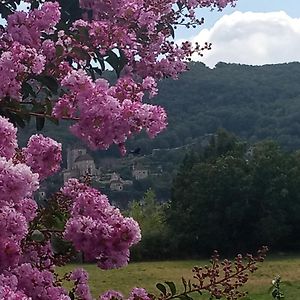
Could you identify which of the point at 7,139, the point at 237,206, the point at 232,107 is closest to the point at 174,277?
the point at 237,206

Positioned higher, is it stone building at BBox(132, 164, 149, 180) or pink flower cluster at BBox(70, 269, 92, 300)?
stone building at BBox(132, 164, 149, 180)

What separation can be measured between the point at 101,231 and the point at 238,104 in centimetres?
5453

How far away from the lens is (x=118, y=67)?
8.52 feet

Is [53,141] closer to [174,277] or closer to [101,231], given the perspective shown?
[101,231]

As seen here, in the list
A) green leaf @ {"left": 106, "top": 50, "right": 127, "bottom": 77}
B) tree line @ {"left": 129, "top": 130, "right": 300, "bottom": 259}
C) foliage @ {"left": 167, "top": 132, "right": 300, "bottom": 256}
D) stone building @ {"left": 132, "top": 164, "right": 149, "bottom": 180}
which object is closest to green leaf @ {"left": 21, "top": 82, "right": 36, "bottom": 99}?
green leaf @ {"left": 106, "top": 50, "right": 127, "bottom": 77}

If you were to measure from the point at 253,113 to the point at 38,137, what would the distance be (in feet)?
170

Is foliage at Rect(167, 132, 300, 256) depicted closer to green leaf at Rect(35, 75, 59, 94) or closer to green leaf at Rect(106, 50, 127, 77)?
green leaf at Rect(106, 50, 127, 77)

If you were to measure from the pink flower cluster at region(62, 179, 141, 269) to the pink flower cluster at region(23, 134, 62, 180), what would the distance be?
0.12 m

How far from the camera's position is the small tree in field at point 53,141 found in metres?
1.46

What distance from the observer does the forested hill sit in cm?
4990

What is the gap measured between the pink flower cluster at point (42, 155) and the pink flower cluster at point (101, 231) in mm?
123

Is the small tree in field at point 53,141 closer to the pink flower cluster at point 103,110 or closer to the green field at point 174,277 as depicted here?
the pink flower cluster at point 103,110

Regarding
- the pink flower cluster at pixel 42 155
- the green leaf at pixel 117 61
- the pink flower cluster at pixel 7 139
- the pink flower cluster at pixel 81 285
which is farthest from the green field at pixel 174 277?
the pink flower cluster at pixel 7 139

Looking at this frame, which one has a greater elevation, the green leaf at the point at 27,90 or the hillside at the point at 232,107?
the hillside at the point at 232,107
